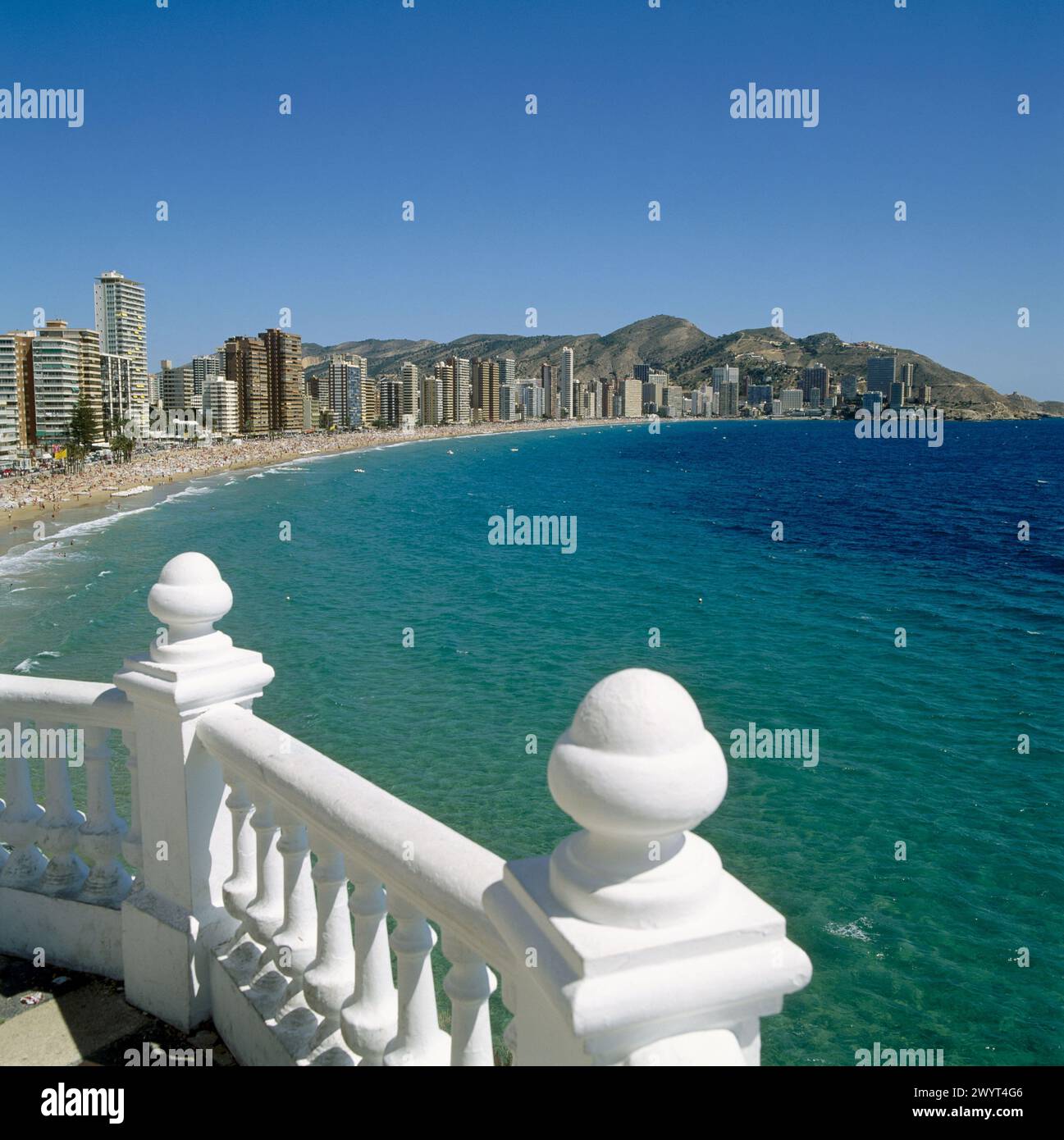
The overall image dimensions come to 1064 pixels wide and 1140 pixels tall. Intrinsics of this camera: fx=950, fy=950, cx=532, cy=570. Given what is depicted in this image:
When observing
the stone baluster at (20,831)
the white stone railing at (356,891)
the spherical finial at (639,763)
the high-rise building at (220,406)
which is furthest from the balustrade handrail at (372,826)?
the high-rise building at (220,406)

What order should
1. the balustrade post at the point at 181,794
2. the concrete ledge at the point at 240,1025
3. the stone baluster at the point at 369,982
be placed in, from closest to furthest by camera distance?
the stone baluster at the point at 369,982 → the concrete ledge at the point at 240,1025 → the balustrade post at the point at 181,794

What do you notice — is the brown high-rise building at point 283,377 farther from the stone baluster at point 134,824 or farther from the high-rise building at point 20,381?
the stone baluster at point 134,824

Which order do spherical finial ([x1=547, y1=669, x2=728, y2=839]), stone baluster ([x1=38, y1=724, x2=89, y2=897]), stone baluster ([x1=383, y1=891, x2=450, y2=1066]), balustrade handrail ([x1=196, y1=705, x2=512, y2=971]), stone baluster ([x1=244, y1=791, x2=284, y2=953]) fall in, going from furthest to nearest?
stone baluster ([x1=38, y1=724, x2=89, y2=897]) → stone baluster ([x1=244, y1=791, x2=284, y2=953]) → stone baluster ([x1=383, y1=891, x2=450, y2=1066]) → balustrade handrail ([x1=196, y1=705, x2=512, y2=971]) → spherical finial ([x1=547, y1=669, x2=728, y2=839])

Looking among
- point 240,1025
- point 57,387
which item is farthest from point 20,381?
point 240,1025

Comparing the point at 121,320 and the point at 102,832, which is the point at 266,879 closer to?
the point at 102,832

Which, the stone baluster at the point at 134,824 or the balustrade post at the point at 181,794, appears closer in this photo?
the balustrade post at the point at 181,794

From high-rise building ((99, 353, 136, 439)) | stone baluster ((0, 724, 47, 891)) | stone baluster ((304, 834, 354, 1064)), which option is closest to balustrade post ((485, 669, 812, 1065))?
stone baluster ((304, 834, 354, 1064))

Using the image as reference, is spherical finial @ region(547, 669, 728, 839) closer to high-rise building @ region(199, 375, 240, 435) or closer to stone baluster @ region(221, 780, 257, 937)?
stone baluster @ region(221, 780, 257, 937)
